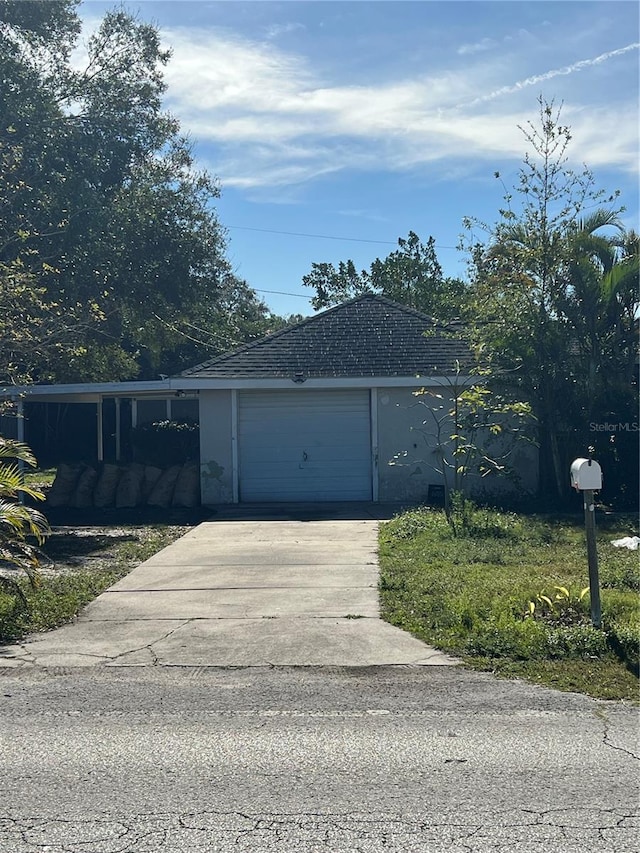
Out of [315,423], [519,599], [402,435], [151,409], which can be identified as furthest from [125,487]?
[151,409]

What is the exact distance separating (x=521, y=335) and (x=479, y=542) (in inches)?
207

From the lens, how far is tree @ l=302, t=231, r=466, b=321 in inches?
1576

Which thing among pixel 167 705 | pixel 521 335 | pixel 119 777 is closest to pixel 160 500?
pixel 521 335

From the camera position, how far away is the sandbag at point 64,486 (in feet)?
58.8

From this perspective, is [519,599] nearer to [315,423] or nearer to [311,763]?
[311,763]

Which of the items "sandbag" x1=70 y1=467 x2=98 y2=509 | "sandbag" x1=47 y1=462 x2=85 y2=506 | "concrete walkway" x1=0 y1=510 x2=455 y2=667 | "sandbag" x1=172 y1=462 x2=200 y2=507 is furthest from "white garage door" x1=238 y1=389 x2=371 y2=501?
"concrete walkway" x1=0 y1=510 x2=455 y2=667

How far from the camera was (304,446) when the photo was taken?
58.1ft

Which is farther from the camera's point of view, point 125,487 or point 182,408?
point 182,408

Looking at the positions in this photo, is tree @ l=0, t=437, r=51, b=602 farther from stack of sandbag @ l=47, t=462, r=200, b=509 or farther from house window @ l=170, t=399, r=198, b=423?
house window @ l=170, t=399, r=198, b=423

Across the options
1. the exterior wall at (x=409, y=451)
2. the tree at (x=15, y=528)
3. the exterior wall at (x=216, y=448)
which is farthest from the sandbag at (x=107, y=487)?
the tree at (x=15, y=528)

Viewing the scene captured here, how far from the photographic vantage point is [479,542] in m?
11.8

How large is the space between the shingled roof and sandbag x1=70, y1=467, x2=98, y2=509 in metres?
3.02

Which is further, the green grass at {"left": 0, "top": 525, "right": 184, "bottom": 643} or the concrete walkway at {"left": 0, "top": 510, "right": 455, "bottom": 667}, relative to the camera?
the green grass at {"left": 0, "top": 525, "right": 184, "bottom": 643}

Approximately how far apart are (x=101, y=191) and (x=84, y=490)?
891 centimetres
